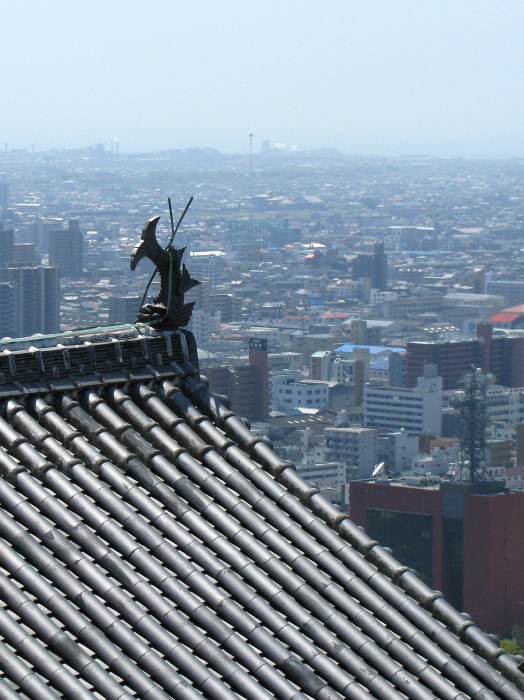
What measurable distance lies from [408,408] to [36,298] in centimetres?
2572

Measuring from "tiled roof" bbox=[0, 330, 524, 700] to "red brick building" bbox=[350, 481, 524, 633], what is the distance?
3155 centimetres

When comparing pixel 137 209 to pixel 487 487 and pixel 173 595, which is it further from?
pixel 173 595

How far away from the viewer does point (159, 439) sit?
408 centimetres

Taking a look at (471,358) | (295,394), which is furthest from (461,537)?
(471,358)

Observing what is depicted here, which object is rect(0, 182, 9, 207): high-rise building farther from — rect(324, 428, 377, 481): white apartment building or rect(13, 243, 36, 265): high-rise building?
rect(324, 428, 377, 481): white apartment building

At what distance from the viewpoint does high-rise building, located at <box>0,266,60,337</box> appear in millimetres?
84938

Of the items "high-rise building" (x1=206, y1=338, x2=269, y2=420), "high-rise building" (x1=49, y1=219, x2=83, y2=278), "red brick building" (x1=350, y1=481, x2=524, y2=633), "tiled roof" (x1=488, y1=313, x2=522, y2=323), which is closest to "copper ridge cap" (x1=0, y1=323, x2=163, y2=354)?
"red brick building" (x1=350, y1=481, x2=524, y2=633)

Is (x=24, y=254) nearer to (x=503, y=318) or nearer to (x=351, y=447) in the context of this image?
(x=503, y=318)

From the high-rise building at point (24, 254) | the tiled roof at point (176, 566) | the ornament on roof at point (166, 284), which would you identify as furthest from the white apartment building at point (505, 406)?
the tiled roof at point (176, 566)

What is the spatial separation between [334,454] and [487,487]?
59.4 feet

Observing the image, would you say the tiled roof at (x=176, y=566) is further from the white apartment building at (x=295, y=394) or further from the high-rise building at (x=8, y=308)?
the high-rise building at (x=8, y=308)

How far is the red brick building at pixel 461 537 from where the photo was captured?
36.2m

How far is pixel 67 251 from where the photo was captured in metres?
116

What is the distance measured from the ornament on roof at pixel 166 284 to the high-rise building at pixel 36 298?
263 feet
